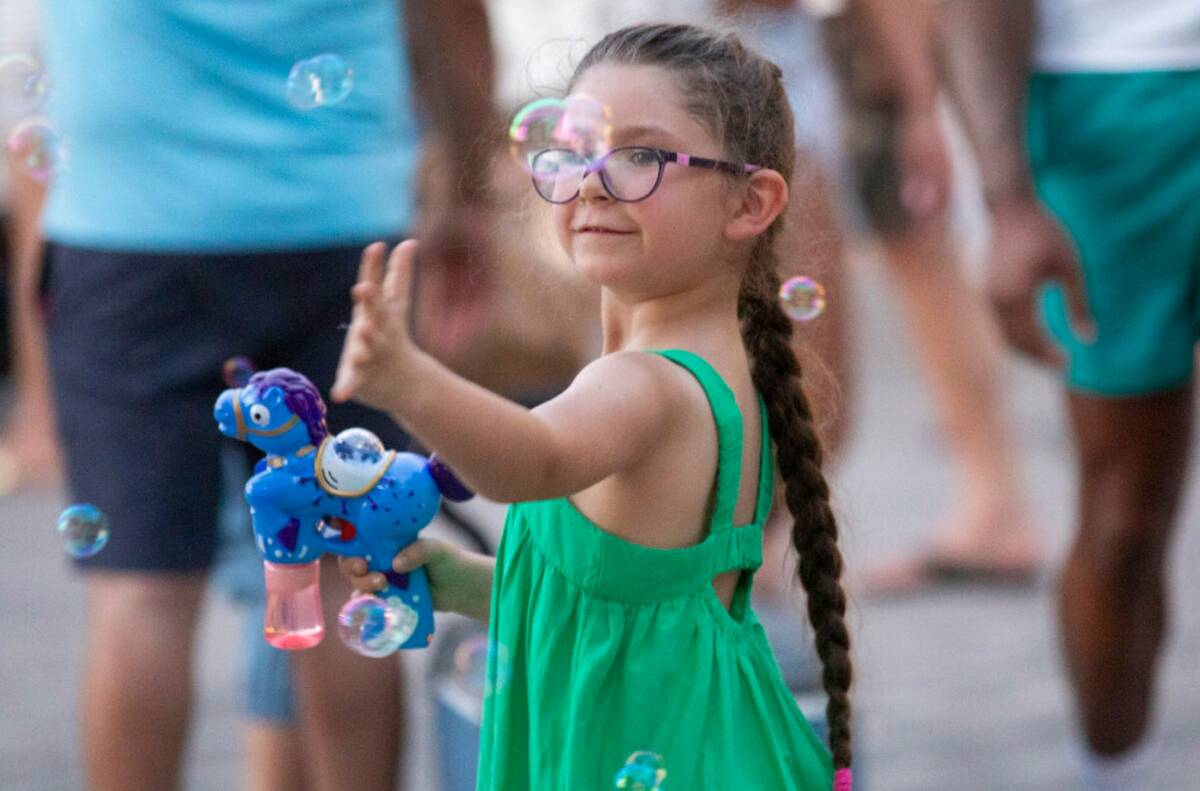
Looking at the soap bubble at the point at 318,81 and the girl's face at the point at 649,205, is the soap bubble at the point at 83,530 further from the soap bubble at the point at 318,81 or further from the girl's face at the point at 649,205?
the girl's face at the point at 649,205

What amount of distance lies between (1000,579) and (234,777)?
6.62 ft

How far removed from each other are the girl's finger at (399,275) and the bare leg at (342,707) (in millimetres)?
993

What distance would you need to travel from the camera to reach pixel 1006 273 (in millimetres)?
2520

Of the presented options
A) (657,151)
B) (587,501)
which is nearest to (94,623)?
(587,501)

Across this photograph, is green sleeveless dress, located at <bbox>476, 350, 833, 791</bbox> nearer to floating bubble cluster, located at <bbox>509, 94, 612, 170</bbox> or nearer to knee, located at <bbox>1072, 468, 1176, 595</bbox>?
floating bubble cluster, located at <bbox>509, 94, 612, 170</bbox>

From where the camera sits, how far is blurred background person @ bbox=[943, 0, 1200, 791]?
2.45 meters

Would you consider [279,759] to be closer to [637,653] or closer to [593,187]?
[637,653]

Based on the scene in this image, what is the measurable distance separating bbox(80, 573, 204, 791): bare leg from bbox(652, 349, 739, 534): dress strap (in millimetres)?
914

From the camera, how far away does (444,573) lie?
5.50 feet

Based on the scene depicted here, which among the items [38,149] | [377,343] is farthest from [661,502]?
[38,149]

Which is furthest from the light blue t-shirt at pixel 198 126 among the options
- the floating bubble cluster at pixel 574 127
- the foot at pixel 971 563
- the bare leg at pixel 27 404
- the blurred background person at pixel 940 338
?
the bare leg at pixel 27 404

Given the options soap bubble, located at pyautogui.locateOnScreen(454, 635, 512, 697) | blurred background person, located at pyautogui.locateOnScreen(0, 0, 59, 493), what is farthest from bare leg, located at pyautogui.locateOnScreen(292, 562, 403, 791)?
blurred background person, located at pyautogui.locateOnScreen(0, 0, 59, 493)

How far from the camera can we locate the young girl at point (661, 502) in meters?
1.56

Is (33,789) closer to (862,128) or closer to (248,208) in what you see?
(248,208)
